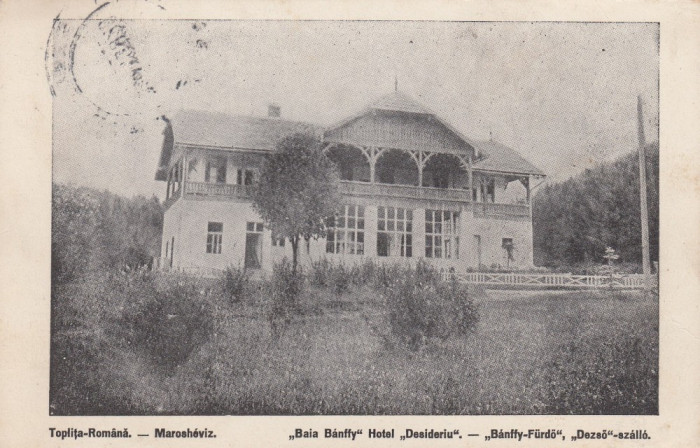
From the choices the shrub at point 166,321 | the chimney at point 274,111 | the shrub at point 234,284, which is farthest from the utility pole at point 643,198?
the shrub at point 166,321

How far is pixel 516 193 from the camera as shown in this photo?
7148mm

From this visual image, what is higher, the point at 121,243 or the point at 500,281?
the point at 121,243

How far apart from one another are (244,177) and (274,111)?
1307mm

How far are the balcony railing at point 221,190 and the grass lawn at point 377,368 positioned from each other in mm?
1770

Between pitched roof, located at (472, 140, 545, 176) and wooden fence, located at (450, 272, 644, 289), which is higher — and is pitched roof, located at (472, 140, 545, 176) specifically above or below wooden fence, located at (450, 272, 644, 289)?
above

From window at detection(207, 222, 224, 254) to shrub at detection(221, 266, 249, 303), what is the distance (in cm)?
34

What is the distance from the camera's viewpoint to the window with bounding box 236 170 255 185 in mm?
6898

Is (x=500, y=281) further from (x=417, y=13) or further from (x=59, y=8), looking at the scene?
(x=59, y=8)

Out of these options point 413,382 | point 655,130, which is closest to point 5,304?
point 413,382

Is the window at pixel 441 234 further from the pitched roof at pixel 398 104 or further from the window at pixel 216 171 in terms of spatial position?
the window at pixel 216 171

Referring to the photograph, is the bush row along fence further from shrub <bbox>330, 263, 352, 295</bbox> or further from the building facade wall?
shrub <bbox>330, 263, 352, 295</bbox>

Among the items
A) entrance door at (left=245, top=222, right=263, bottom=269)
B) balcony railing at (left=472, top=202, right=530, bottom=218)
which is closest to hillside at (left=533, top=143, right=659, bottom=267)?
balcony railing at (left=472, top=202, right=530, bottom=218)

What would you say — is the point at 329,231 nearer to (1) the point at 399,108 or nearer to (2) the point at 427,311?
(2) the point at 427,311

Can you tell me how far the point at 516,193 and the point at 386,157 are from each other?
6.72 ft
